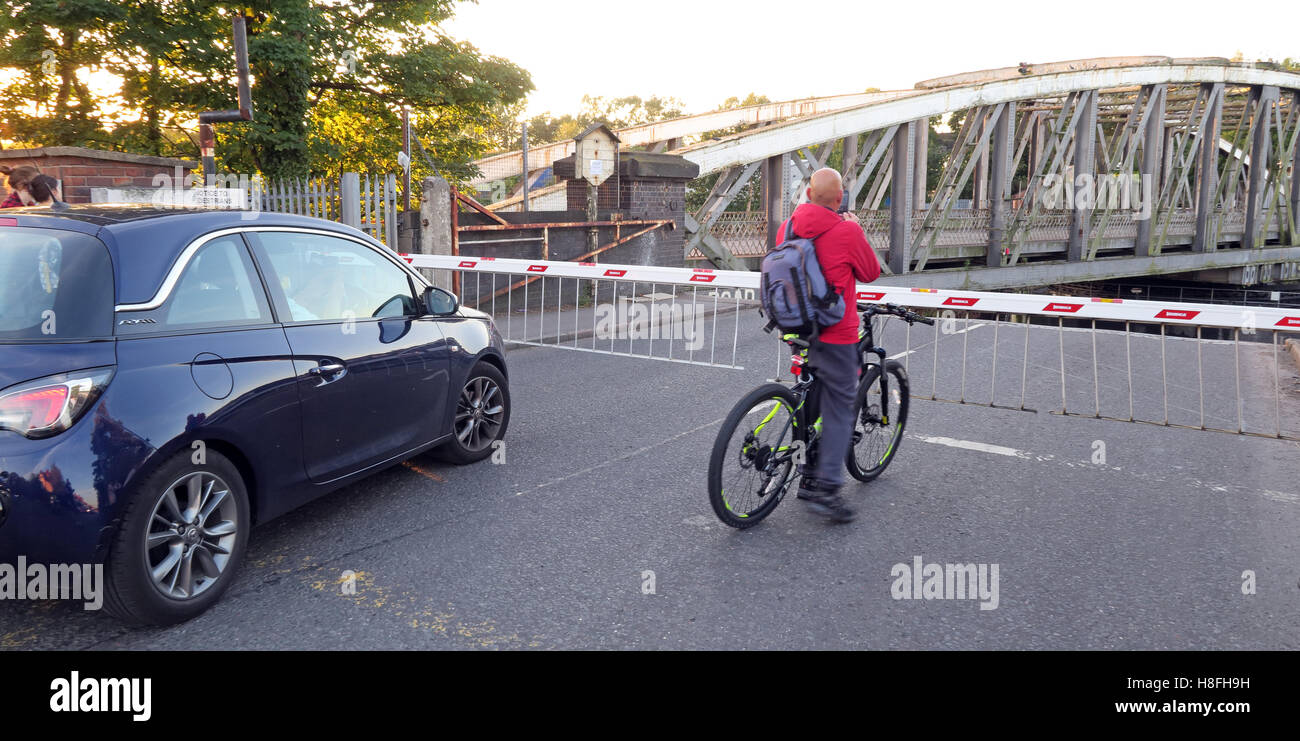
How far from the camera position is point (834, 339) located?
187 inches

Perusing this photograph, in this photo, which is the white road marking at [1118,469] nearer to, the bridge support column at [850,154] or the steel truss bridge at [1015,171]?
the steel truss bridge at [1015,171]

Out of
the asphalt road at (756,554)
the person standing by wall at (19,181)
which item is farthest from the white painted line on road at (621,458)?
the person standing by wall at (19,181)

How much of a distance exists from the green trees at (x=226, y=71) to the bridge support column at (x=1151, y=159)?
61.5 ft

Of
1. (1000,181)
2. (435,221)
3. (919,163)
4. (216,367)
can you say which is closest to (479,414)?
(216,367)

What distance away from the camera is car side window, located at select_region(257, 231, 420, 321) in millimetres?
4457

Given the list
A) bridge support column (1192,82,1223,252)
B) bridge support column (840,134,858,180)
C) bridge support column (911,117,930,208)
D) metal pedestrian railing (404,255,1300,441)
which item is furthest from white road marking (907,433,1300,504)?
bridge support column (1192,82,1223,252)

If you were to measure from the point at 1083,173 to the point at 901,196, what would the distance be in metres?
6.51

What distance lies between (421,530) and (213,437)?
1339mm

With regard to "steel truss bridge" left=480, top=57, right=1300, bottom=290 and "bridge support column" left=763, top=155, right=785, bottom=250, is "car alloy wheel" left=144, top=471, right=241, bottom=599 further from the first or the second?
"bridge support column" left=763, top=155, right=785, bottom=250

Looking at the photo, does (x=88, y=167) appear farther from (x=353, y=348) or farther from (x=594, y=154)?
(x=594, y=154)

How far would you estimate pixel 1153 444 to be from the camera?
6824mm

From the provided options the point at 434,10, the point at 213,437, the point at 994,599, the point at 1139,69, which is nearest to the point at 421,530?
the point at 213,437
